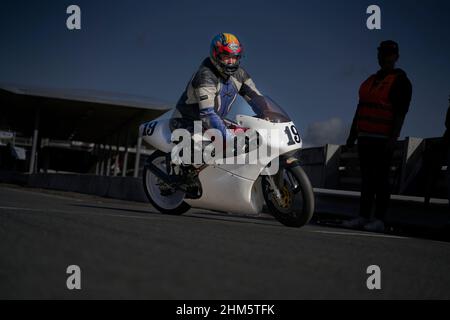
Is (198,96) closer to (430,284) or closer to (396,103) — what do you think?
(396,103)

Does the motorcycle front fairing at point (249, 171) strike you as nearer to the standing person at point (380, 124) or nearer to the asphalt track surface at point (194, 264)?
the asphalt track surface at point (194, 264)

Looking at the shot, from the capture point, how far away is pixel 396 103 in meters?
7.58

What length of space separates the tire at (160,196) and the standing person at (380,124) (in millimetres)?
2088

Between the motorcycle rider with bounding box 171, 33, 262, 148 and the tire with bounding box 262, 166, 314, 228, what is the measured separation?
0.75 metres

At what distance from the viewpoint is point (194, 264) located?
3.18 metres

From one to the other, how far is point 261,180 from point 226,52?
1423mm

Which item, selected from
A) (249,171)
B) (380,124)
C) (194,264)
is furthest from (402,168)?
(194,264)

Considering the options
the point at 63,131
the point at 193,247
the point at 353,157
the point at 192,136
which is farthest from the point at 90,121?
the point at 193,247

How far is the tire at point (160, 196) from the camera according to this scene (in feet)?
25.2

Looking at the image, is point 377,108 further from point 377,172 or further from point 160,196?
point 160,196

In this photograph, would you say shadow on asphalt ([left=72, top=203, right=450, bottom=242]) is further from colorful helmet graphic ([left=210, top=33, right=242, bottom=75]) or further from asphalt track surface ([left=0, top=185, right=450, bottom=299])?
asphalt track surface ([left=0, top=185, right=450, bottom=299])

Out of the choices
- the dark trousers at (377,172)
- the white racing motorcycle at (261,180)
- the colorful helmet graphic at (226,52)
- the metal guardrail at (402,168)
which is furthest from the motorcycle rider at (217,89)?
the metal guardrail at (402,168)

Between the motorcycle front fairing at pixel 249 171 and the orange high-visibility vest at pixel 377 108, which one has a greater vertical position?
the orange high-visibility vest at pixel 377 108

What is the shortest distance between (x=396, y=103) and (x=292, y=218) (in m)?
2.11
